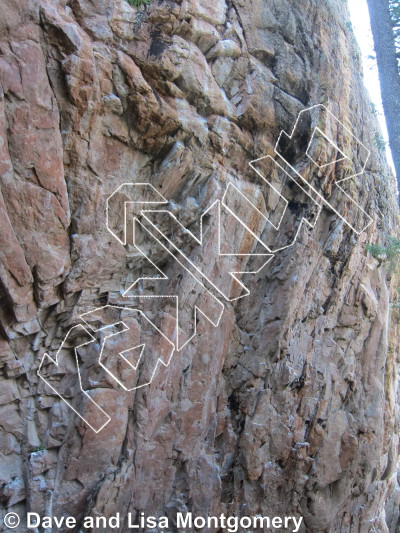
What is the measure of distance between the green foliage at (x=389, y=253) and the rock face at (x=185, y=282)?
0.21 meters

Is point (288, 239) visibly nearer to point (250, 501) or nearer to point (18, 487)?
point (250, 501)

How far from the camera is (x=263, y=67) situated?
713 centimetres

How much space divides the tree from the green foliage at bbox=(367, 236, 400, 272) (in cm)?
119

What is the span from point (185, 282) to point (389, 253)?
4.09 meters

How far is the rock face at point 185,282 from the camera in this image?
Answer: 5461 millimetres

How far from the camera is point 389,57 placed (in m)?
7.91

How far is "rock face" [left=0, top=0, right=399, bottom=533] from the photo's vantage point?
5.46m
